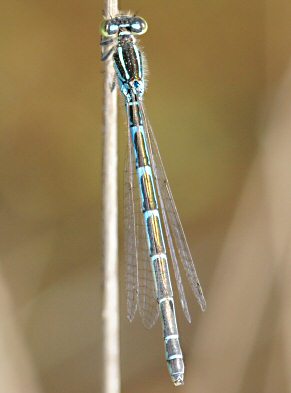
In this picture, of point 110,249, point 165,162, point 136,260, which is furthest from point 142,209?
point 165,162

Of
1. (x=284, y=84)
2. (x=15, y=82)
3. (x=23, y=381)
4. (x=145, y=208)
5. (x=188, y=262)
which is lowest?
(x=23, y=381)

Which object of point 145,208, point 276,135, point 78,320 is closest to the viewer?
point 145,208

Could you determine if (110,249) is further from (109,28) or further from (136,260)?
(109,28)

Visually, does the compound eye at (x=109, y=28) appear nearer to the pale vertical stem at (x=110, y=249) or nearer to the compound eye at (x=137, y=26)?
the compound eye at (x=137, y=26)

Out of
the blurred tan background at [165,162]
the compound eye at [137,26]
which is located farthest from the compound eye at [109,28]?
the blurred tan background at [165,162]

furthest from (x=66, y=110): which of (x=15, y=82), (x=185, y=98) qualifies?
(x=185, y=98)

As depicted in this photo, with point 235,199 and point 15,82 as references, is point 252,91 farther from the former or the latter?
point 15,82

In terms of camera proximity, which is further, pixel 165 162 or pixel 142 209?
pixel 165 162
